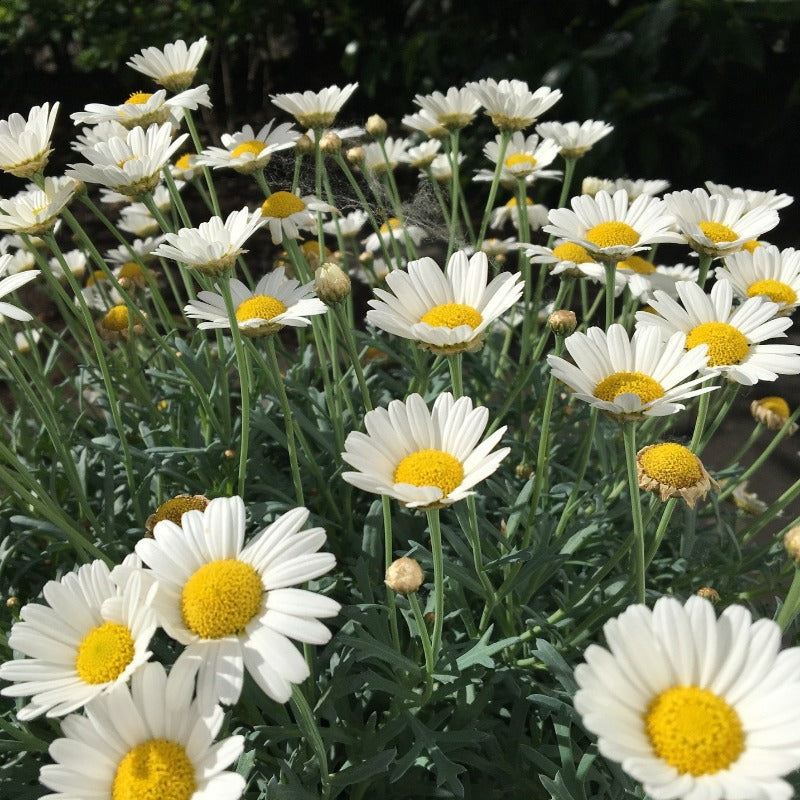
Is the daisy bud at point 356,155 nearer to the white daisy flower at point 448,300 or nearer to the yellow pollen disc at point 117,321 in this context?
the yellow pollen disc at point 117,321

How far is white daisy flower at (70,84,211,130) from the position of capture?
1.61 m

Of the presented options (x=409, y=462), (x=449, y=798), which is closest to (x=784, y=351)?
(x=409, y=462)

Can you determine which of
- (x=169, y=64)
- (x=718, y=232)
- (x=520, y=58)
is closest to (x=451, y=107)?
(x=169, y=64)

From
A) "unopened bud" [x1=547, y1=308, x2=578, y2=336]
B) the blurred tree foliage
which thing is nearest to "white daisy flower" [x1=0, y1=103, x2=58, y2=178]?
"unopened bud" [x1=547, y1=308, x2=578, y2=336]

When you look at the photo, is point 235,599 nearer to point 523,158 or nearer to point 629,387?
point 629,387

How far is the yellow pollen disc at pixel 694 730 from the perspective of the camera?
0.77m

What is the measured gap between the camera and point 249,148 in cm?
168

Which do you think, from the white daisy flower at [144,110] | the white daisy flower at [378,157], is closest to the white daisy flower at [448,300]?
Answer: the white daisy flower at [144,110]

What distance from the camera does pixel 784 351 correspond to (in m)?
1.21

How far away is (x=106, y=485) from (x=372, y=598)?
26.1 inches

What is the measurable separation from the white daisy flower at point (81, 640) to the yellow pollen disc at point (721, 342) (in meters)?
0.88

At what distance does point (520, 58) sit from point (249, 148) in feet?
10.7

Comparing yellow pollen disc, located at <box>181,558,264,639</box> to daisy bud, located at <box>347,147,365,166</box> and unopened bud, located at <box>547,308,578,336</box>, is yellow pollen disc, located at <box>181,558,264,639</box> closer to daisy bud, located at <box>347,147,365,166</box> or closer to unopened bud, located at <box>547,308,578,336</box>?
unopened bud, located at <box>547,308,578,336</box>

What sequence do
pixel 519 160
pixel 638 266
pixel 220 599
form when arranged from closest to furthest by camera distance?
pixel 220 599 < pixel 638 266 < pixel 519 160
